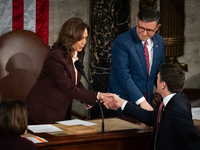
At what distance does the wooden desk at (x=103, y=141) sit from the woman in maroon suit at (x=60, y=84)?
537 millimetres

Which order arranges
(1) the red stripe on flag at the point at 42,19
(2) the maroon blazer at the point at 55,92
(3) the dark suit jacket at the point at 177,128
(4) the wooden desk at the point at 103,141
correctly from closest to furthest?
(3) the dark suit jacket at the point at 177,128 < (4) the wooden desk at the point at 103,141 < (2) the maroon blazer at the point at 55,92 < (1) the red stripe on flag at the point at 42,19

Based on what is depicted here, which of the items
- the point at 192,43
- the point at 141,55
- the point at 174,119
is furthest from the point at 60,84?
the point at 192,43

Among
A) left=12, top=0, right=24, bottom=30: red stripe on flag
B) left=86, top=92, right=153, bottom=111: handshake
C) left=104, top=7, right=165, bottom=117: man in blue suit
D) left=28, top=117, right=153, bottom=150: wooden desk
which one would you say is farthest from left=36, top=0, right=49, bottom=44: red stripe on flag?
left=28, top=117, right=153, bottom=150: wooden desk

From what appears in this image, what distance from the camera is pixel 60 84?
2883 millimetres

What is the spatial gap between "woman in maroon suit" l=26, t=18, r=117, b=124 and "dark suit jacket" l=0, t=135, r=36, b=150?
101 cm

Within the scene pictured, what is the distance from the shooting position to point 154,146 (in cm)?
217

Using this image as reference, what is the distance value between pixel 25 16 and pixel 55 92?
229 cm

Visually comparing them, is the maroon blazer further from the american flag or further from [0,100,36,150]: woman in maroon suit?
the american flag

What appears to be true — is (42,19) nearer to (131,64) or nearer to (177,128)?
(131,64)

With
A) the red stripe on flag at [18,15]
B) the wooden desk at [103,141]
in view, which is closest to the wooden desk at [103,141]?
the wooden desk at [103,141]

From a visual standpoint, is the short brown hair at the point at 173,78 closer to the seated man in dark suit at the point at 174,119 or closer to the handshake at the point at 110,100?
the seated man in dark suit at the point at 174,119

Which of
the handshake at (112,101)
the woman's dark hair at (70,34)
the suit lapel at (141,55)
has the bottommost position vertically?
the handshake at (112,101)

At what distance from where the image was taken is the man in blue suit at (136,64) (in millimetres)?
3059

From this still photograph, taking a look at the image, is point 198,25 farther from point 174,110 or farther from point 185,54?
point 174,110
